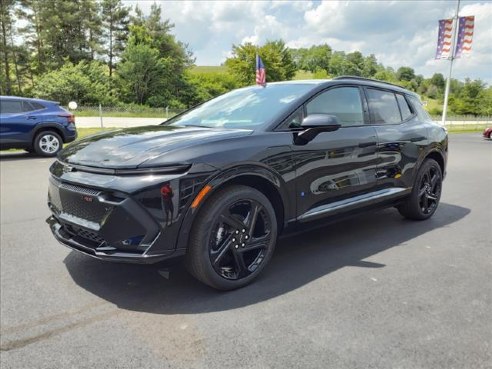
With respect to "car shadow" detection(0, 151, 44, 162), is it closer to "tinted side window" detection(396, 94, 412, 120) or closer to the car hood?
the car hood

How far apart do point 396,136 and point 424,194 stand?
110cm

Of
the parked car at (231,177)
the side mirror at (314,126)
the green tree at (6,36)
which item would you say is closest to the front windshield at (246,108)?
the parked car at (231,177)

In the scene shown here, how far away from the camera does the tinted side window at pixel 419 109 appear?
17.0ft

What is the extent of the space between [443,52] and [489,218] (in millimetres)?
26053

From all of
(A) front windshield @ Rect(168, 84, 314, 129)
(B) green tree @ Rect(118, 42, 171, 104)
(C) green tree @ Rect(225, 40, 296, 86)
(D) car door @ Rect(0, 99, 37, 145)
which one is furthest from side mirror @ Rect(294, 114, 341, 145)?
(C) green tree @ Rect(225, 40, 296, 86)

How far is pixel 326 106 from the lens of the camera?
3871 millimetres

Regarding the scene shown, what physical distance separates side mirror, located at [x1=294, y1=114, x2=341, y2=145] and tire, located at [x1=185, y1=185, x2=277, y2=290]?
2.09ft

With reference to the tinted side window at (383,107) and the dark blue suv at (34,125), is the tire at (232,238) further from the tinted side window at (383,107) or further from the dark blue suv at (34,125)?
the dark blue suv at (34,125)

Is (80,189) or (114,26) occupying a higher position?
(114,26)

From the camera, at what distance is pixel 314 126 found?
3361mm

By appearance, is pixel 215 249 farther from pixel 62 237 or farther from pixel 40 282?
pixel 40 282

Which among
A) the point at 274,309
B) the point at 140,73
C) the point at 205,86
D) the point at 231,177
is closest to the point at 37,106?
the point at 231,177

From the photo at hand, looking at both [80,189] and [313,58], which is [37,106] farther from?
[313,58]

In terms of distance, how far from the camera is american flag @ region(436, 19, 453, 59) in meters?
27.3
